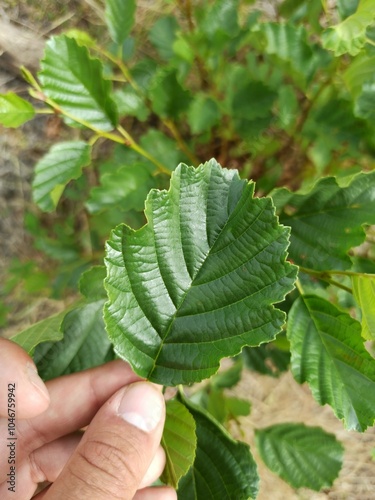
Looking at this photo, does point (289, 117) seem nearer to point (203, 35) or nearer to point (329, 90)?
point (329, 90)

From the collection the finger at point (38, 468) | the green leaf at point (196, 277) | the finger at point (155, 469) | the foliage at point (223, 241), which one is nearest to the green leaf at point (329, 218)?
the foliage at point (223, 241)

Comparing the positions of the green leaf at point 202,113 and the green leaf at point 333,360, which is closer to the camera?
the green leaf at point 333,360

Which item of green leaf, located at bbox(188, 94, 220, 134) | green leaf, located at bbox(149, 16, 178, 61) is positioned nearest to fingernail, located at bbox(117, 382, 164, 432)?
green leaf, located at bbox(188, 94, 220, 134)

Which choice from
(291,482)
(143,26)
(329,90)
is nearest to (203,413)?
(291,482)

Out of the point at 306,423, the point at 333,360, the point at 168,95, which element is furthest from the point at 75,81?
the point at 306,423

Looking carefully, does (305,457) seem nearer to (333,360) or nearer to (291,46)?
(333,360)

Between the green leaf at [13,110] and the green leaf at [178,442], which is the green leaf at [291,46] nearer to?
the green leaf at [13,110]
